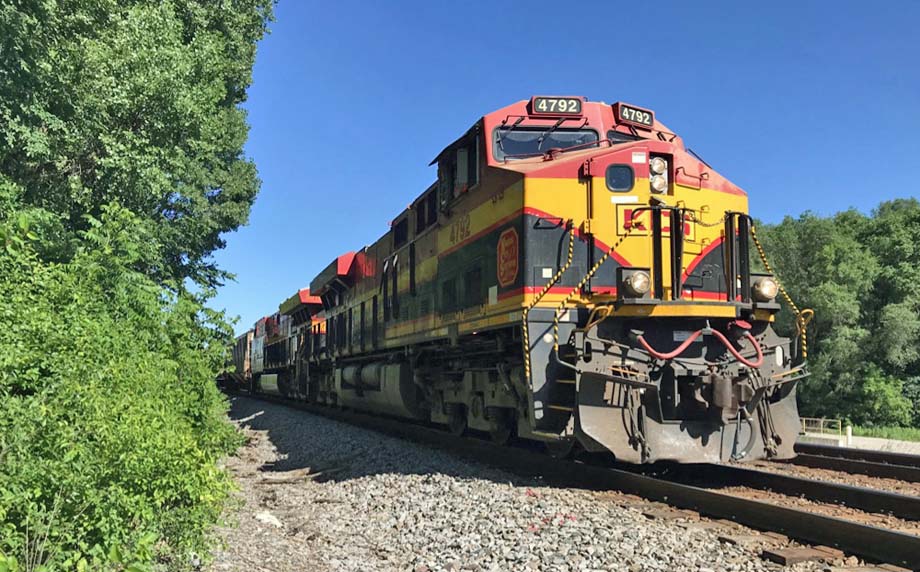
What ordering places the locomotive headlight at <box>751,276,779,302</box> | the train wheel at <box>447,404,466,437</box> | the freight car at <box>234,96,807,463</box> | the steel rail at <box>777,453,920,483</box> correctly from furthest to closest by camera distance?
the train wheel at <box>447,404,466,437</box>
the steel rail at <box>777,453,920,483</box>
the locomotive headlight at <box>751,276,779,302</box>
the freight car at <box>234,96,807,463</box>

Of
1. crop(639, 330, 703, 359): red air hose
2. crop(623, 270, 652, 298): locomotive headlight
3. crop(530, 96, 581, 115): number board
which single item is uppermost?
crop(530, 96, 581, 115): number board

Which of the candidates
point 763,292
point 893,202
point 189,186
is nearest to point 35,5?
point 189,186

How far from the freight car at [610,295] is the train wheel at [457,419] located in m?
1.13

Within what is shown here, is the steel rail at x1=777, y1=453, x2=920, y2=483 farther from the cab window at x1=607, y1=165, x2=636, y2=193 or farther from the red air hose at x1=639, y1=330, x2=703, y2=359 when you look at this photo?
the cab window at x1=607, y1=165, x2=636, y2=193

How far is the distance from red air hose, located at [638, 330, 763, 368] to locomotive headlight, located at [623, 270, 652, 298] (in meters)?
0.48

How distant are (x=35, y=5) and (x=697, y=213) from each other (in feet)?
31.0

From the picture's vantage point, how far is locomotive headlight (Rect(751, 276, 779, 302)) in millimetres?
7966

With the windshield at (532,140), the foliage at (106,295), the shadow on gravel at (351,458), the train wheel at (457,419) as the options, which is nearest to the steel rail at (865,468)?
the shadow on gravel at (351,458)

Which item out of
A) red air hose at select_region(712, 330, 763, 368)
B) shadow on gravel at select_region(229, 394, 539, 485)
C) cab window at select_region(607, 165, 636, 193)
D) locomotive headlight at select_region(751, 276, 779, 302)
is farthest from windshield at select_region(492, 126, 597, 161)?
shadow on gravel at select_region(229, 394, 539, 485)

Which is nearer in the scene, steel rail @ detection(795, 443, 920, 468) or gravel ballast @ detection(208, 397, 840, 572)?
gravel ballast @ detection(208, 397, 840, 572)

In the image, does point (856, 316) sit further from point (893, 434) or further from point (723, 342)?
point (723, 342)

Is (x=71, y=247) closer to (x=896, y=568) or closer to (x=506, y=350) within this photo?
(x=506, y=350)

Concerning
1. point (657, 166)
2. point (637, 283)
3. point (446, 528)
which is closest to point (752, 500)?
point (637, 283)

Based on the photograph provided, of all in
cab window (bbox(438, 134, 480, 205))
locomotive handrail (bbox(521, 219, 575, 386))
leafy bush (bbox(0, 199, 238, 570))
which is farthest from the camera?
cab window (bbox(438, 134, 480, 205))
